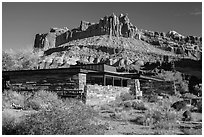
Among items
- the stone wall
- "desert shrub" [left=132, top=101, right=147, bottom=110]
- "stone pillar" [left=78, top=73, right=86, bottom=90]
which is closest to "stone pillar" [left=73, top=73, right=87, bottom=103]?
"stone pillar" [left=78, top=73, right=86, bottom=90]

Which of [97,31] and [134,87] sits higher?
[97,31]

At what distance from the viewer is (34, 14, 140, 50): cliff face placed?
160 metres

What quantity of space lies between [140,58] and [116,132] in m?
103

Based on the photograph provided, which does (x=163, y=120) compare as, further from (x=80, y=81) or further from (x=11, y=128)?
(x=80, y=81)

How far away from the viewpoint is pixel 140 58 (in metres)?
110

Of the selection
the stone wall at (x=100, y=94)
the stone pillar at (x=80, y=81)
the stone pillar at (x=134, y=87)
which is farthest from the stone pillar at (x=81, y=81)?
the stone pillar at (x=134, y=87)

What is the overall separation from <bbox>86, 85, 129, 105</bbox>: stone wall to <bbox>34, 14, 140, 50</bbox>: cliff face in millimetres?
137936

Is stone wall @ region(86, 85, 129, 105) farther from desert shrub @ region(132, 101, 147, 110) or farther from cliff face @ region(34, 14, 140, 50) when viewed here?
cliff face @ region(34, 14, 140, 50)

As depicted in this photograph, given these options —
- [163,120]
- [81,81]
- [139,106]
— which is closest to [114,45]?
[81,81]

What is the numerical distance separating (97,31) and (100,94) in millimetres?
149355

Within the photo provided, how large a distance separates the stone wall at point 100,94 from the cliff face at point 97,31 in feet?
453

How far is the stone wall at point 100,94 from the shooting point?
16.9m

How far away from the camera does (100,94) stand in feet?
58.6

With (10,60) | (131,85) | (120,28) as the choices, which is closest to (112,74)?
(131,85)
